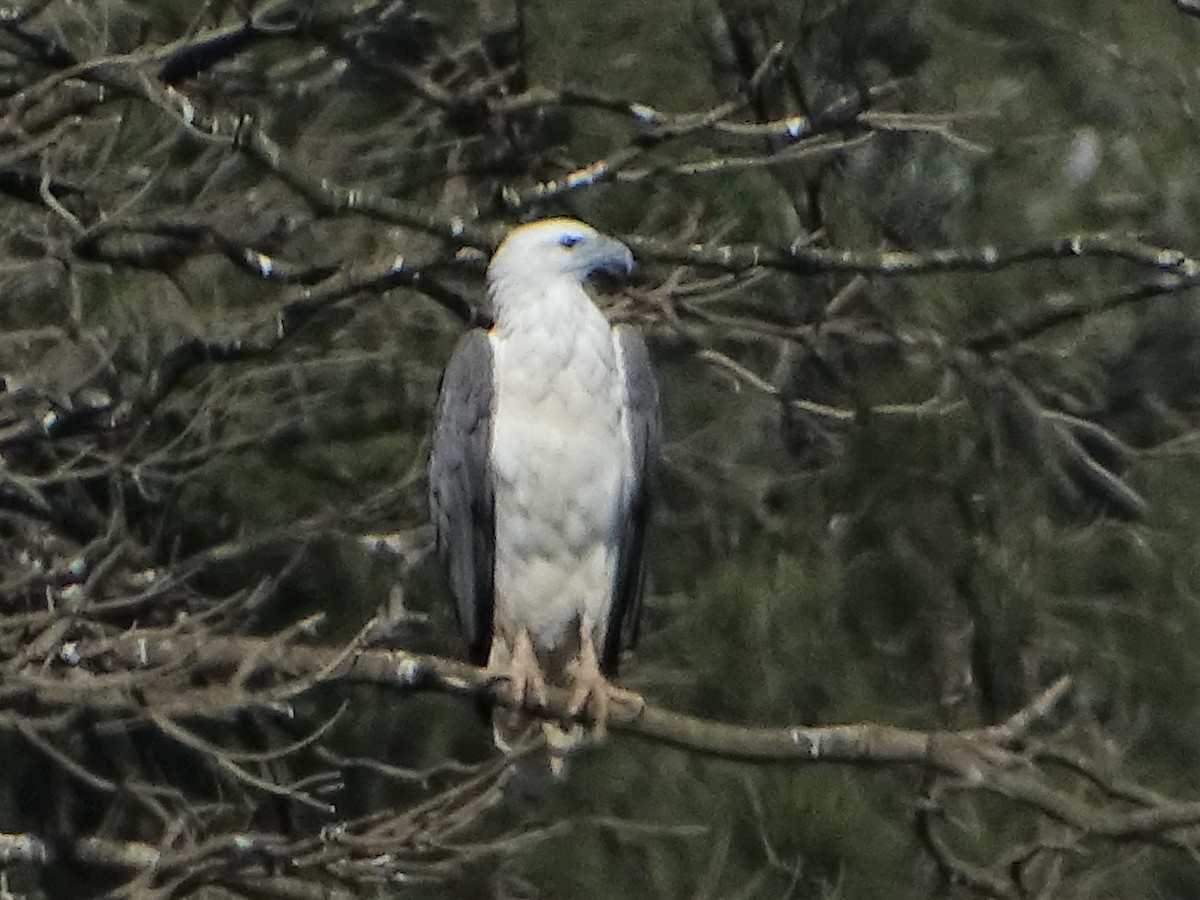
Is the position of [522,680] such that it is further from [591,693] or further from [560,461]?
[560,461]

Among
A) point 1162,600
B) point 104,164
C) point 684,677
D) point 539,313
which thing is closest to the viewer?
point 539,313

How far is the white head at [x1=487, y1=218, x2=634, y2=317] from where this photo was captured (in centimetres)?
478

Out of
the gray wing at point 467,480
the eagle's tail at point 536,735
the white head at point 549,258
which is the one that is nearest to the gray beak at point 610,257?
the white head at point 549,258

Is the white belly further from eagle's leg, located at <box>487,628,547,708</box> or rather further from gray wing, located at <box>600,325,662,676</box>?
eagle's leg, located at <box>487,628,547,708</box>

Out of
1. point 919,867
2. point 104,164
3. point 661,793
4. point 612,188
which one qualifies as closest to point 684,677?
point 661,793

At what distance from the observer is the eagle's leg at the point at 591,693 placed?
15.1 ft

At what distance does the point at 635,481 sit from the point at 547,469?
279mm

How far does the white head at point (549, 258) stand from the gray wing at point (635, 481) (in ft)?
0.64

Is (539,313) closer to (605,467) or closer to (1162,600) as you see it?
(605,467)

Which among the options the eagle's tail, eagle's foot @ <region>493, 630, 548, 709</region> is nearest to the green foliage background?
the eagle's tail

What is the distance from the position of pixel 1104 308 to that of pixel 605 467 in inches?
101

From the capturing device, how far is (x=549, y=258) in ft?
15.8

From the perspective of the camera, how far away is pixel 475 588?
193 inches

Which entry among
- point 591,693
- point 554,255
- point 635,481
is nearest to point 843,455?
point 635,481
